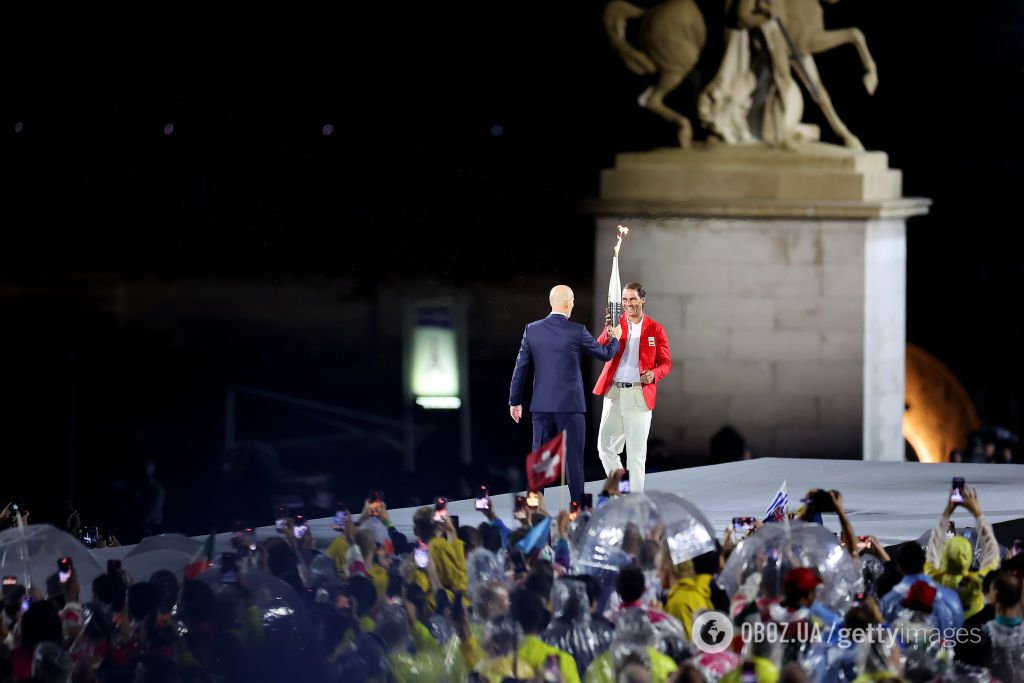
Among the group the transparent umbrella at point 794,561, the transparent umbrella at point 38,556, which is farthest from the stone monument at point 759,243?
the transparent umbrella at point 794,561

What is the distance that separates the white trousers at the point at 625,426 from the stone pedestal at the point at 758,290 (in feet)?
27.7

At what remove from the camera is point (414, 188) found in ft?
102

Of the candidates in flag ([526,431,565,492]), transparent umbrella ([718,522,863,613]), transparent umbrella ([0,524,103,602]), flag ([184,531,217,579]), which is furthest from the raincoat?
transparent umbrella ([0,524,103,602])

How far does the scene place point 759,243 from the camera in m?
23.8

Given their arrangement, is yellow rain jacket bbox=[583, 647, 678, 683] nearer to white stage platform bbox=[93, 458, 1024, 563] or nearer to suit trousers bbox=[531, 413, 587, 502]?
white stage platform bbox=[93, 458, 1024, 563]

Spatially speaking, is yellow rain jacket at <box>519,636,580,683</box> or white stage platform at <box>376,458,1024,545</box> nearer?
yellow rain jacket at <box>519,636,580,683</box>

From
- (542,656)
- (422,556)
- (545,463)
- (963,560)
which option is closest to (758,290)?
(545,463)

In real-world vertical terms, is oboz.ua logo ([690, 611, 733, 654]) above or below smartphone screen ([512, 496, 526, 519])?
below

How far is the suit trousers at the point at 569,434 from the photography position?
1470cm

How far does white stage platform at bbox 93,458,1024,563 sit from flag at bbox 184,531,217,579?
130 centimetres

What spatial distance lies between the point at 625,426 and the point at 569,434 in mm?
584

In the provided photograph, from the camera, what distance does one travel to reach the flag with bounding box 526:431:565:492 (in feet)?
45.4

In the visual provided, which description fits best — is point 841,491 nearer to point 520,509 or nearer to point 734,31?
point 520,509

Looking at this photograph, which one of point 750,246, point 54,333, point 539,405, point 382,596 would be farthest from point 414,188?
point 382,596
